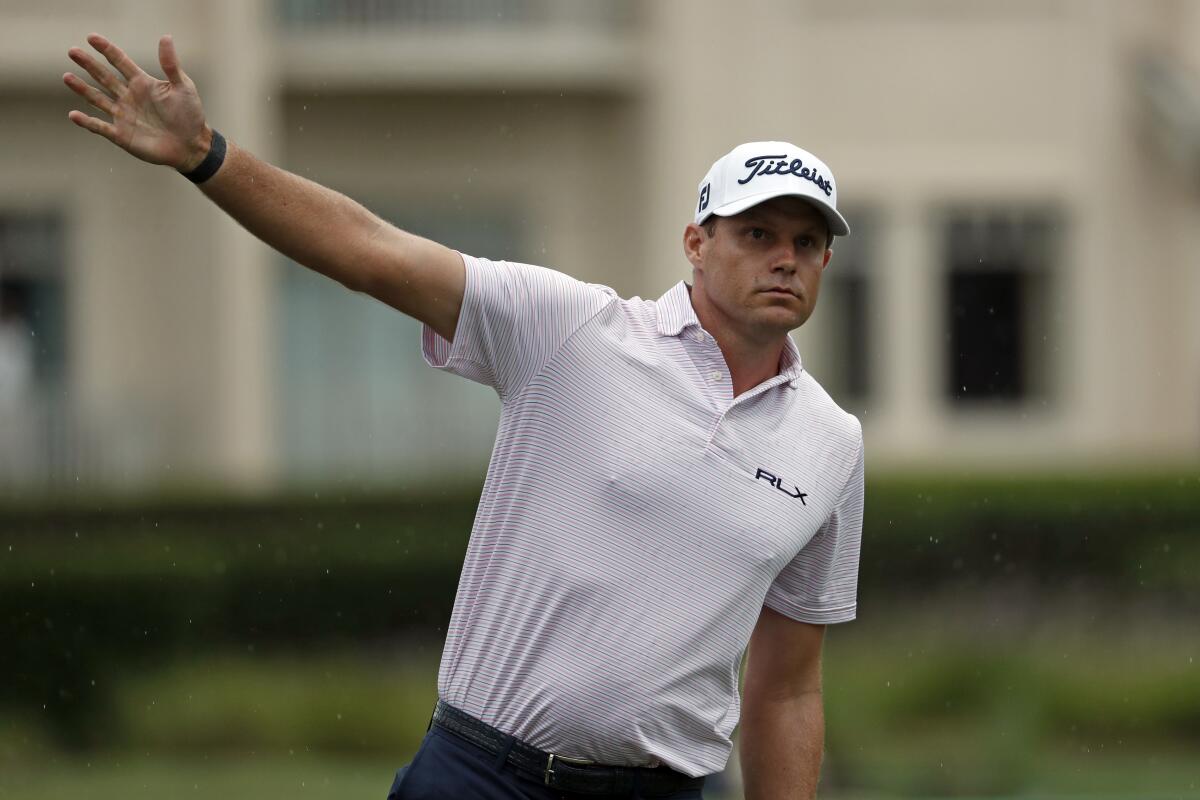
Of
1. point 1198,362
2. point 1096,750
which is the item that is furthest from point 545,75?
point 1096,750

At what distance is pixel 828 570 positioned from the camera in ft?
14.4

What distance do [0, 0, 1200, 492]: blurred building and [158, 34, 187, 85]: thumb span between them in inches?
595

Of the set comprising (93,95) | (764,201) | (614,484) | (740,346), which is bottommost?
(614,484)

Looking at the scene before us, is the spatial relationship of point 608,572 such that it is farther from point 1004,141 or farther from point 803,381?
point 1004,141

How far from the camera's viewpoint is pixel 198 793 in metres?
10.5

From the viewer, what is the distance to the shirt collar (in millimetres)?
4176

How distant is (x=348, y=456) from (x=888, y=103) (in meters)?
5.89

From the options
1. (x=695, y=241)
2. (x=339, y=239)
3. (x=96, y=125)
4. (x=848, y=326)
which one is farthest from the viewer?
(x=848, y=326)

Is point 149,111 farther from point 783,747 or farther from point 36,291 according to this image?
point 36,291

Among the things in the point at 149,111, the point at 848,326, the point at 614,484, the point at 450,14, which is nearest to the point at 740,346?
the point at 614,484

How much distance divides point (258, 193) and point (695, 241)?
963mm

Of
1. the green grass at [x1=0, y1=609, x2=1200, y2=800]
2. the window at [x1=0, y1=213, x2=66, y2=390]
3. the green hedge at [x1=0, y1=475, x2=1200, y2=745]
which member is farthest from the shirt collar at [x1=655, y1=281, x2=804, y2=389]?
the window at [x1=0, y1=213, x2=66, y2=390]

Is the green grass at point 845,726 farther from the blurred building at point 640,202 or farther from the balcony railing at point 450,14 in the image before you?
the balcony railing at point 450,14

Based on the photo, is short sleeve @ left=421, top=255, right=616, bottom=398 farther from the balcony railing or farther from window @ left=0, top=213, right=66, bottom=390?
window @ left=0, top=213, right=66, bottom=390
